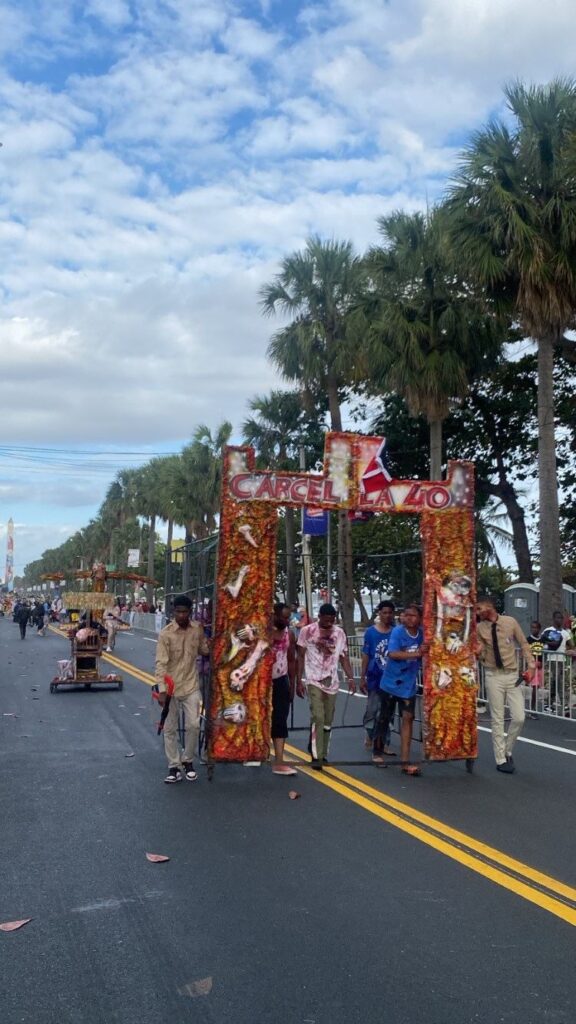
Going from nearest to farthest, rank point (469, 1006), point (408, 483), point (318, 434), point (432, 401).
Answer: point (469, 1006)
point (408, 483)
point (432, 401)
point (318, 434)

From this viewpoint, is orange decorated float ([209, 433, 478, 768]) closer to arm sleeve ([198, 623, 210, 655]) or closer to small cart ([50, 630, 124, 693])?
arm sleeve ([198, 623, 210, 655])

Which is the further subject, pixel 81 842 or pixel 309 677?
pixel 309 677

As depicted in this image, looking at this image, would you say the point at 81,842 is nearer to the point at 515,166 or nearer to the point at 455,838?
the point at 455,838

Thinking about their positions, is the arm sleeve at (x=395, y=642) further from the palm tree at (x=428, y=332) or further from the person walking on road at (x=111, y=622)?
the person walking on road at (x=111, y=622)

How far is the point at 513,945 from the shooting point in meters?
4.97

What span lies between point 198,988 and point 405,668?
19.6 feet

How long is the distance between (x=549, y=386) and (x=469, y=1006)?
17788 mm

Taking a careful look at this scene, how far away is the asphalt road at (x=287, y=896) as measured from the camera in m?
4.35

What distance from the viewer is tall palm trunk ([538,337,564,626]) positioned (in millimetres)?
19823

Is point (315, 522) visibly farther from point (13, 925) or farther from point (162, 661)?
point (13, 925)

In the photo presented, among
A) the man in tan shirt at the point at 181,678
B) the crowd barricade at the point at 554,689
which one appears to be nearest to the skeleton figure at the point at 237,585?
the man in tan shirt at the point at 181,678

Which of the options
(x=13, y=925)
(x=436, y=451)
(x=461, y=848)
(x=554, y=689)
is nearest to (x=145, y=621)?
(x=436, y=451)

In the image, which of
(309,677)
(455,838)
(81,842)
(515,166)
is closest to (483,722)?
(309,677)

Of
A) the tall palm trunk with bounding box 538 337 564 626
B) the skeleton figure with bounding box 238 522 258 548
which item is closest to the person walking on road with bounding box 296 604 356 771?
the skeleton figure with bounding box 238 522 258 548
